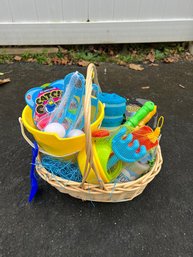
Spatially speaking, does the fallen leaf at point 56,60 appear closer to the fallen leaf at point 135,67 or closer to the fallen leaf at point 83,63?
the fallen leaf at point 83,63

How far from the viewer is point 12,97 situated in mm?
1833

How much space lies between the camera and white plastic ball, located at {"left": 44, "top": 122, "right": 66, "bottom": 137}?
96 centimetres

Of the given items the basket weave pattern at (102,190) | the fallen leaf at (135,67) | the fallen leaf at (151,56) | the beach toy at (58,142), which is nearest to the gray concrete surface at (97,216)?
the basket weave pattern at (102,190)

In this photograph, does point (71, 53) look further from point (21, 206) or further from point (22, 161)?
point (21, 206)

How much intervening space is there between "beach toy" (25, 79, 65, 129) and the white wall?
1.29 metres

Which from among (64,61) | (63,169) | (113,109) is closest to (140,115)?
(113,109)

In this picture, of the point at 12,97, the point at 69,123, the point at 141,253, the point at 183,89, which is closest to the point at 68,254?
the point at 141,253

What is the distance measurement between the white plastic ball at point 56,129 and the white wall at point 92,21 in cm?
152

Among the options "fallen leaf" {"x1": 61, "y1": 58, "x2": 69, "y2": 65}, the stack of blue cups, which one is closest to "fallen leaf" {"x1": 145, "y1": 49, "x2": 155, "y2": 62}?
"fallen leaf" {"x1": 61, "y1": 58, "x2": 69, "y2": 65}

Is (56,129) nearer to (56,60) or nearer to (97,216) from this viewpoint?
(97,216)

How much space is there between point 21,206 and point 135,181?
541 millimetres

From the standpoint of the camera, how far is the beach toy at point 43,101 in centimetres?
106

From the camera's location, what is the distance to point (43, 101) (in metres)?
1.08

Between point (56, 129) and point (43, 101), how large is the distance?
0.58 ft
